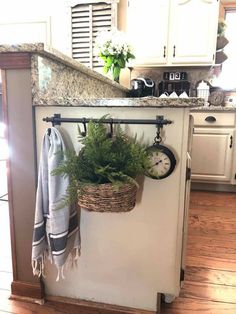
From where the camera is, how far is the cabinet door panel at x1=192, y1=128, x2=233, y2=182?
2.79 m

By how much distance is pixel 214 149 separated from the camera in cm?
283

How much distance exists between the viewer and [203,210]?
94.5 inches

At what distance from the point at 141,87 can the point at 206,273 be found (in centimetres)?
220

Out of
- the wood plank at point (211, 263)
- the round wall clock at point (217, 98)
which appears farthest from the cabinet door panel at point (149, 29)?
the wood plank at point (211, 263)

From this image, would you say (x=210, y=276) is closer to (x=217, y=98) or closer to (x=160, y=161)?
(x=160, y=161)

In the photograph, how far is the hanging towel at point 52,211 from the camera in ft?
3.38

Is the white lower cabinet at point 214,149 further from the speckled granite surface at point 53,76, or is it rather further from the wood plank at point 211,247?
the speckled granite surface at point 53,76

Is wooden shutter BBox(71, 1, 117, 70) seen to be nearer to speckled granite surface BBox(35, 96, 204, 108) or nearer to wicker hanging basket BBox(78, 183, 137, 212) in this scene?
speckled granite surface BBox(35, 96, 204, 108)

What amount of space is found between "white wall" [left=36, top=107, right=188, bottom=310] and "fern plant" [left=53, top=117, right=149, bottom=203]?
0.48ft

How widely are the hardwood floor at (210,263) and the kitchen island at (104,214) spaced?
213mm

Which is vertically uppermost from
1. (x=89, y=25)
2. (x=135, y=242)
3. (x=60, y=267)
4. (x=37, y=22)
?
(x=37, y=22)

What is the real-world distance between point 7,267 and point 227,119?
238 centimetres

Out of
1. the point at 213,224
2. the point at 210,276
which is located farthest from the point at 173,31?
the point at 210,276

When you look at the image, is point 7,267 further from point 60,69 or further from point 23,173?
point 60,69
